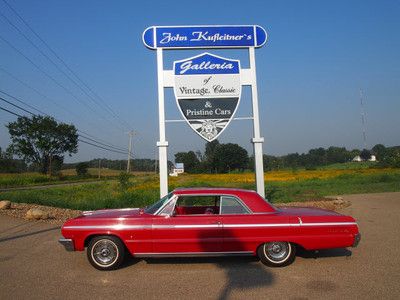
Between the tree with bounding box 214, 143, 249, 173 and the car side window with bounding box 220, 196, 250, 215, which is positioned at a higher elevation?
the tree with bounding box 214, 143, 249, 173

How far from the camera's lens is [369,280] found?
5871mm

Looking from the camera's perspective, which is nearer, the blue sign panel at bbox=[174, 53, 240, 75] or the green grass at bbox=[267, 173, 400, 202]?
the blue sign panel at bbox=[174, 53, 240, 75]

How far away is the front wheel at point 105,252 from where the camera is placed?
667 cm

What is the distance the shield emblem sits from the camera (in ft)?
39.7

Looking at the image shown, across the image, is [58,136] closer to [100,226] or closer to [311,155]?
[311,155]

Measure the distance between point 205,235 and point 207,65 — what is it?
267 inches

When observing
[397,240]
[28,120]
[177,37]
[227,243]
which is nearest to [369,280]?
[227,243]

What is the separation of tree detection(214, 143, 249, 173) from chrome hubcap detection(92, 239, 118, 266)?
6651 centimetres

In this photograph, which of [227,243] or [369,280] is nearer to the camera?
[369,280]

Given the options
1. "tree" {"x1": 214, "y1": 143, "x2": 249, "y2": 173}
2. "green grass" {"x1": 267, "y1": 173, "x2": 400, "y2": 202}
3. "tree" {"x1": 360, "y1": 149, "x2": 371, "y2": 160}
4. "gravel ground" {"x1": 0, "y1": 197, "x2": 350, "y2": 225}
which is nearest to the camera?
"gravel ground" {"x1": 0, "y1": 197, "x2": 350, "y2": 225}

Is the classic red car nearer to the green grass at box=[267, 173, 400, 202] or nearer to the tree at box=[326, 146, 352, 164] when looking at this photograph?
the green grass at box=[267, 173, 400, 202]

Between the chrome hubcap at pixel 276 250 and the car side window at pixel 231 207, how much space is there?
68cm

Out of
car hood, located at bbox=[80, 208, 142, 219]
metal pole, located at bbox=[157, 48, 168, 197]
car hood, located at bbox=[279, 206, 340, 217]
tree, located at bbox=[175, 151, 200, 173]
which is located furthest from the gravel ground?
tree, located at bbox=[175, 151, 200, 173]

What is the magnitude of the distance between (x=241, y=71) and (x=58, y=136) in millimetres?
80864
